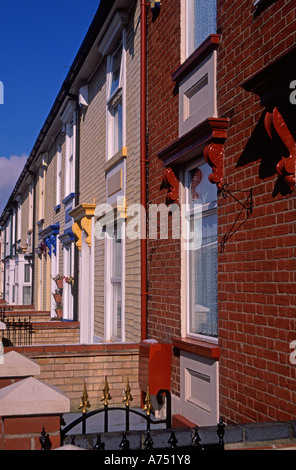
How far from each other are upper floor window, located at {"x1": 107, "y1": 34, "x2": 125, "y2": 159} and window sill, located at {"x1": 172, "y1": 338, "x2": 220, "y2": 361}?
529 centimetres

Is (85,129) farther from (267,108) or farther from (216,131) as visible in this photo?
(267,108)

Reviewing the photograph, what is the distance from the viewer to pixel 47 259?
21.1 metres

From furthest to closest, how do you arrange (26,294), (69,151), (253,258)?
(26,294) → (69,151) → (253,258)

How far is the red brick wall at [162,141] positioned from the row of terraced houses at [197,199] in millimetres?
29

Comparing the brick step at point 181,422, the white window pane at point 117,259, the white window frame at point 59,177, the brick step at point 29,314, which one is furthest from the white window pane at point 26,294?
the brick step at point 181,422

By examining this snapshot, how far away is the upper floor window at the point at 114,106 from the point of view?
37.0 ft

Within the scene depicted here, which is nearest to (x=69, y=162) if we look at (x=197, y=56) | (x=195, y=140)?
(x=197, y=56)

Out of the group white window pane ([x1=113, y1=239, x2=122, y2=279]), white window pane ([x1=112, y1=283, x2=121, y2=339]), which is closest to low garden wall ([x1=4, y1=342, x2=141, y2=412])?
white window pane ([x1=112, y1=283, x2=121, y2=339])

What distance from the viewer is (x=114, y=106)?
11.6 meters

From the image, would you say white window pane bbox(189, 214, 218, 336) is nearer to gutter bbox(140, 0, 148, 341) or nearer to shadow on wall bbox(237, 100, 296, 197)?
shadow on wall bbox(237, 100, 296, 197)

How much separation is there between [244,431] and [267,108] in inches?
106

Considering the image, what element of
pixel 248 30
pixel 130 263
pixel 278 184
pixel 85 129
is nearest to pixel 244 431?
pixel 278 184

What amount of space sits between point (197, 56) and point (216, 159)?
1.49 metres

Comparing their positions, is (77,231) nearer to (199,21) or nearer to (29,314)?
(29,314)
